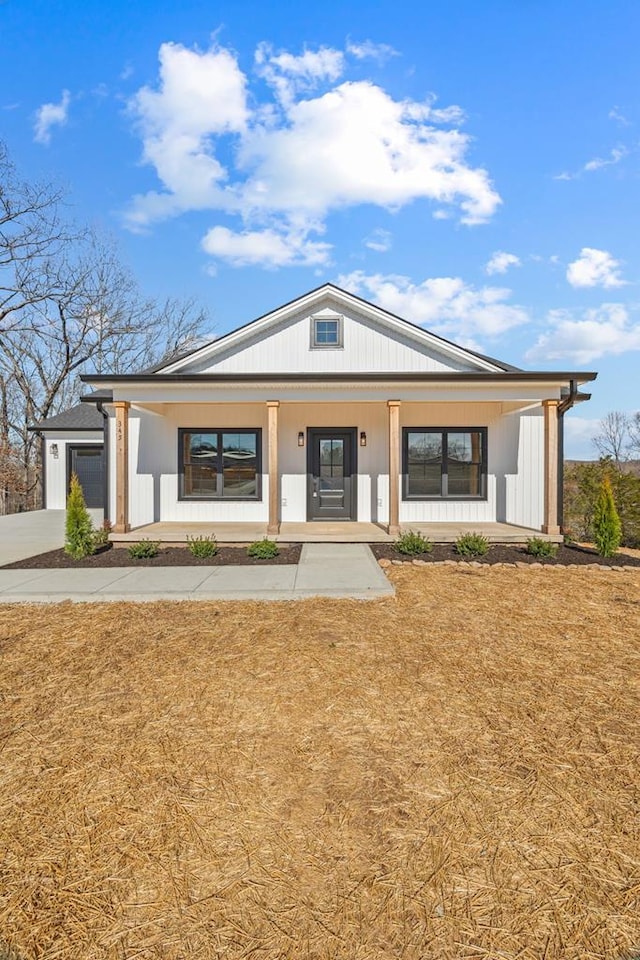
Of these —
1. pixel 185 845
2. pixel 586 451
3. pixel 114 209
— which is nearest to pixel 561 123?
pixel 185 845

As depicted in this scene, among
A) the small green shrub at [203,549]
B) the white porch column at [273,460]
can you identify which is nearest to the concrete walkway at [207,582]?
the small green shrub at [203,549]

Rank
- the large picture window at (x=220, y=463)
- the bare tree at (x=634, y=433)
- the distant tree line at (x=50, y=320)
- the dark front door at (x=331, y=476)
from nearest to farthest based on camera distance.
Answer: the dark front door at (x=331, y=476) < the large picture window at (x=220, y=463) < the distant tree line at (x=50, y=320) < the bare tree at (x=634, y=433)

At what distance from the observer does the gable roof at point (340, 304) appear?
1048 centimetres

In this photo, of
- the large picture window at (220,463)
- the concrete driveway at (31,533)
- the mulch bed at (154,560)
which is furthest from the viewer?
the large picture window at (220,463)

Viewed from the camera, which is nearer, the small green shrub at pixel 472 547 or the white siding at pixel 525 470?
the small green shrub at pixel 472 547

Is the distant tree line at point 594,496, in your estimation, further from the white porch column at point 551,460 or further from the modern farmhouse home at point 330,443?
the modern farmhouse home at point 330,443

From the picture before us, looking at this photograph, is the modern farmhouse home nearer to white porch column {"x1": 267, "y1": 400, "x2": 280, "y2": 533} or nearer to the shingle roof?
white porch column {"x1": 267, "y1": 400, "x2": 280, "y2": 533}

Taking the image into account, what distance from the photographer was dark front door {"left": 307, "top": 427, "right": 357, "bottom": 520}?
36.1 ft

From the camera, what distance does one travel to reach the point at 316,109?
11.2 m

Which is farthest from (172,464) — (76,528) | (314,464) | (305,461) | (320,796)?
(320,796)

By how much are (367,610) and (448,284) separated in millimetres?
20418

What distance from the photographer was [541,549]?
816 cm

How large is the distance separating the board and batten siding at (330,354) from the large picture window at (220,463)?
1.59m

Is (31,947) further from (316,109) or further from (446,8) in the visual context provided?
(316,109)
